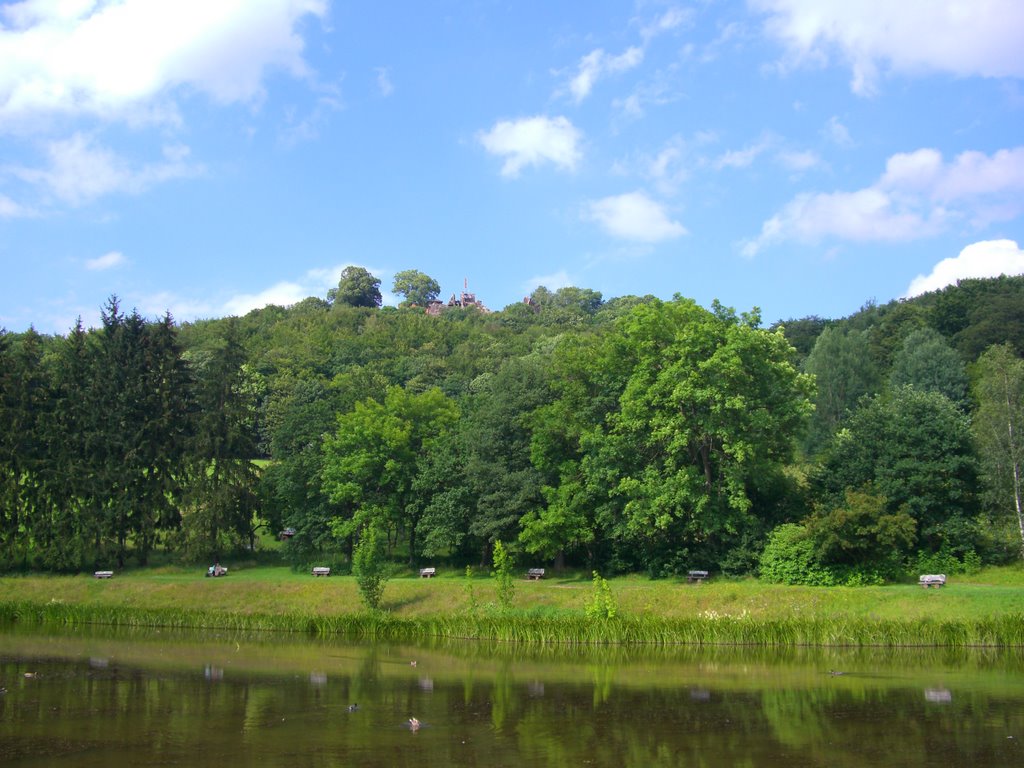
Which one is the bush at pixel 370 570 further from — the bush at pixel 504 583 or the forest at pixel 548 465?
the bush at pixel 504 583

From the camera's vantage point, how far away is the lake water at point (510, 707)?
59.6ft

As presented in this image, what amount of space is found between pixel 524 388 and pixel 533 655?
20.4 m

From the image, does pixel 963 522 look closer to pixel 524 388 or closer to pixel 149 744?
pixel 524 388

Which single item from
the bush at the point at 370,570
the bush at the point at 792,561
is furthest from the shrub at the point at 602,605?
the bush at the point at 370,570

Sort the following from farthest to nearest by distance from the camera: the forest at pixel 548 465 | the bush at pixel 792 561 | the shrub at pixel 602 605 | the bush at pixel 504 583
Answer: the forest at pixel 548 465 < the bush at pixel 504 583 < the bush at pixel 792 561 < the shrub at pixel 602 605

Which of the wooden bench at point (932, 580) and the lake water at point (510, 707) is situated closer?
the lake water at point (510, 707)

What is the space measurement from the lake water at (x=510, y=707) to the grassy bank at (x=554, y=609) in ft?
5.06

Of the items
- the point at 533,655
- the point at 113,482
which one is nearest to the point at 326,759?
the point at 533,655

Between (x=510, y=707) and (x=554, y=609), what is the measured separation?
18.0 metres

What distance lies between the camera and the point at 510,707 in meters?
23.2

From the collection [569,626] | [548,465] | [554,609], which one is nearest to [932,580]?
[569,626]

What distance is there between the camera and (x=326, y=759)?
17500 millimetres

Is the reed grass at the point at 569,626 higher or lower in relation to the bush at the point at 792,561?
lower

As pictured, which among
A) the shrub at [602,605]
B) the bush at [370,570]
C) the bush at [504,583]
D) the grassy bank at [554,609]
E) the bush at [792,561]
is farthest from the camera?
the bush at [370,570]
